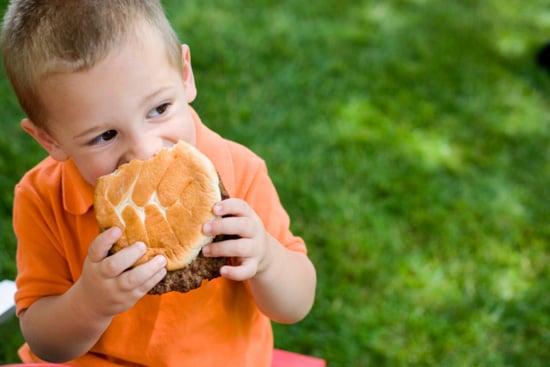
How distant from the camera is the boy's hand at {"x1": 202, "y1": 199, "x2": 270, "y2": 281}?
119 centimetres

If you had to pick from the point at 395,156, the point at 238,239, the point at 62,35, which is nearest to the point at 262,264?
the point at 238,239

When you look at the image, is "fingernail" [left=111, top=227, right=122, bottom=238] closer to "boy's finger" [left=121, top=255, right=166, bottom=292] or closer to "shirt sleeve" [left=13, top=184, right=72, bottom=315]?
"boy's finger" [left=121, top=255, right=166, bottom=292]

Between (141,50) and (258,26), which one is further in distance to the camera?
(258,26)

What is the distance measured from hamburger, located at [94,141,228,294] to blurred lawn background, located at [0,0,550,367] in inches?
37.9

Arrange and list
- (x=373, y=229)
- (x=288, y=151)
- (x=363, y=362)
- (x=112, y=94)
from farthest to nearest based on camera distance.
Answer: (x=288, y=151) < (x=373, y=229) < (x=363, y=362) < (x=112, y=94)

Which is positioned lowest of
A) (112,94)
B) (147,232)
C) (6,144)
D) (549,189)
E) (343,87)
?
(549,189)

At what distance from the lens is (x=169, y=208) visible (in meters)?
1.22

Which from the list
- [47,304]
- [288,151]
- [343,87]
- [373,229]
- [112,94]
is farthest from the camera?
[343,87]

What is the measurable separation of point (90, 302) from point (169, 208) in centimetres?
25

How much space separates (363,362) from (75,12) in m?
1.75

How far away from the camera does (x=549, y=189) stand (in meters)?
3.24

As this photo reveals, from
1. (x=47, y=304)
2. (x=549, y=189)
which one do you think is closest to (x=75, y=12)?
(x=47, y=304)

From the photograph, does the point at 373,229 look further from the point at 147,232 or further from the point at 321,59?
the point at 147,232

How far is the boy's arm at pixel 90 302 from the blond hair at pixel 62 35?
0.32 meters
